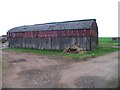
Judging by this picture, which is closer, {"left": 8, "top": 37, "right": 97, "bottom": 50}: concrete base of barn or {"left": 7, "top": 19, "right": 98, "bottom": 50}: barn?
{"left": 8, "top": 37, "right": 97, "bottom": 50}: concrete base of barn

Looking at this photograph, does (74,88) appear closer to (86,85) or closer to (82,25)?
(86,85)

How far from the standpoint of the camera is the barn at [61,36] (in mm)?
37125

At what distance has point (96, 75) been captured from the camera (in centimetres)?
1612

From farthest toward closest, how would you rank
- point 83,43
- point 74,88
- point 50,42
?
point 50,42, point 83,43, point 74,88

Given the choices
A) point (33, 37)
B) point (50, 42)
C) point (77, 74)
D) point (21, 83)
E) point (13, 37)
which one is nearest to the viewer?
point (21, 83)

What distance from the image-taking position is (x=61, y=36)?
40000 mm

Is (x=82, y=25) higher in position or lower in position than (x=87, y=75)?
higher

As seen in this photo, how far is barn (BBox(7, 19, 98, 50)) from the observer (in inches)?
1462

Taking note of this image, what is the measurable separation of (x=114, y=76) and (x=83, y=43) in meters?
21.6

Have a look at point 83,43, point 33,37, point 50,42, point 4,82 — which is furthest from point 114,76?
point 33,37

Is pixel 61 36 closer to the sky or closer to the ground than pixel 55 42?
closer to the sky

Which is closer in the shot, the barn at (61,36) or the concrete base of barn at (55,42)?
the concrete base of barn at (55,42)

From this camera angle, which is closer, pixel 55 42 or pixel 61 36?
pixel 61 36

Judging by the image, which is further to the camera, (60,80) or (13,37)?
(13,37)
